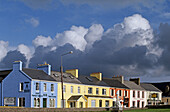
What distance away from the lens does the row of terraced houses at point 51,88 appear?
2509 inches

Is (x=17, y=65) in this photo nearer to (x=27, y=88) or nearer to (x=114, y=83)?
(x=27, y=88)

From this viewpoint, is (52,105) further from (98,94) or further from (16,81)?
(98,94)

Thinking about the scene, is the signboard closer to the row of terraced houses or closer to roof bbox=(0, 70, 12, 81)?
the row of terraced houses

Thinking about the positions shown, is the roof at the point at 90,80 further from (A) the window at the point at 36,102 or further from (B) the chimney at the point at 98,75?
(A) the window at the point at 36,102

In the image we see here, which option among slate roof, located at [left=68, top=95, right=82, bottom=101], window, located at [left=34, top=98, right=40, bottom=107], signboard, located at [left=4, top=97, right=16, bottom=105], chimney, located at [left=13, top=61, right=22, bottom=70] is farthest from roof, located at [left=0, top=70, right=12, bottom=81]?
slate roof, located at [left=68, top=95, right=82, bottom=101]

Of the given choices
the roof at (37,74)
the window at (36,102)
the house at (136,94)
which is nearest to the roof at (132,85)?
the house at (136,94)

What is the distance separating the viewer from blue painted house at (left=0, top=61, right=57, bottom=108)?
6297 centimetres

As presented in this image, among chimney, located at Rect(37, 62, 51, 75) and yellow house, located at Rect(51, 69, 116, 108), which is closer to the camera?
chimney, located at Rect(37, 62, 51, 75)

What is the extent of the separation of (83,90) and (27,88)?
1702 centimetres

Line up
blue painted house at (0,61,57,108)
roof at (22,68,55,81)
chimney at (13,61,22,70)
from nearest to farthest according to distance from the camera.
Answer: blue painted house at (0,61,57,108) < roof at (22,68,55,81) < chimney at (13,61,22,70)

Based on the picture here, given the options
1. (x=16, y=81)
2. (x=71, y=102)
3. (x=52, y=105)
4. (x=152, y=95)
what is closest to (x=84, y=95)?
(x=71, y=102)

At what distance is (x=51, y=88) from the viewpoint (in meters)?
67.2

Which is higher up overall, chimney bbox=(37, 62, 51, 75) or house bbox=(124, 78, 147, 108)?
chimney bbox=(37, 62, 51, 75)

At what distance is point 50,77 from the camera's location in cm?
6825
